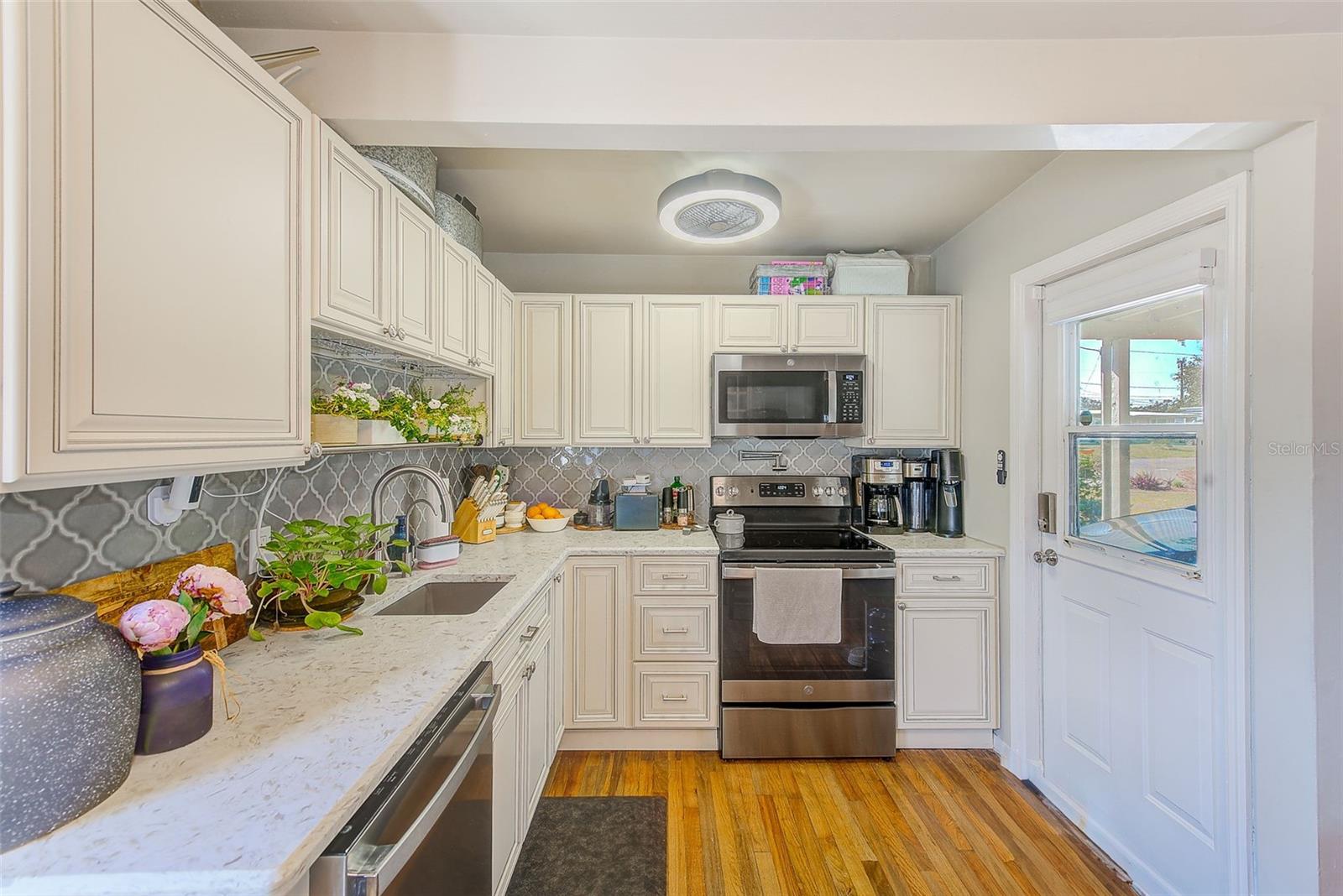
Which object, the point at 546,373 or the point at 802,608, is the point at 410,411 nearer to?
the point at 546,373

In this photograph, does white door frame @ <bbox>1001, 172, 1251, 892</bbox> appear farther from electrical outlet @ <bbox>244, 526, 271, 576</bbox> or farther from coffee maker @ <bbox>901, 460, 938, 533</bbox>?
electrical outlet @ <bbox>244, 526, 271, 576</bbox>

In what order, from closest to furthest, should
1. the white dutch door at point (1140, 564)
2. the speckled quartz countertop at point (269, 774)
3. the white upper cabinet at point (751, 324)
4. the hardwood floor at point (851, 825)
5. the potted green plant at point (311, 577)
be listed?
the speckled quartz countertop at point (269, 774) → the potted green plant at point (311, 577) → the white dutch door at point (1140, 564) → the hardwood floor at point (851, 825) → the white upper cabinet at point (751, 324)

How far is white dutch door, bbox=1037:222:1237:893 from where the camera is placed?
1.49 meters

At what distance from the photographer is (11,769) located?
24.1 inches

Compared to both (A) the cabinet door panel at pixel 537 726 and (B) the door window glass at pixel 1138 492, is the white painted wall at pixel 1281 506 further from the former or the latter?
(A) the cabinet door panel at pixel 537 726

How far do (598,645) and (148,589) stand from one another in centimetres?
163

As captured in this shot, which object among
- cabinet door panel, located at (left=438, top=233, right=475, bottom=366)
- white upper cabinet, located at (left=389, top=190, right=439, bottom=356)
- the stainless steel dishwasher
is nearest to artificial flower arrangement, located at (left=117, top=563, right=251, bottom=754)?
the stainless steel dishwasher

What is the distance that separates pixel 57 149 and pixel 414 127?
85cm

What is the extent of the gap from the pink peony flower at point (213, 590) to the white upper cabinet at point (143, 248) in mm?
204

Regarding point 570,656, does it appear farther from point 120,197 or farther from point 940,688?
point 120,197

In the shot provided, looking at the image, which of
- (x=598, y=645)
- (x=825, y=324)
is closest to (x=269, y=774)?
(x=598, y=645)

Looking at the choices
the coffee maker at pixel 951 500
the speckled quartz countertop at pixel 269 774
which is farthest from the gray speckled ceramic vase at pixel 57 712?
the coffee maker at pixel 951 500

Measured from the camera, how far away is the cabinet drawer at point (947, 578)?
235cm

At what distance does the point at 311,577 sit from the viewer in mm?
1288
